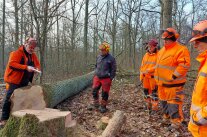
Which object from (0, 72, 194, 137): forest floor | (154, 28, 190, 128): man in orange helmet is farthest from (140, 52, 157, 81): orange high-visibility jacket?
(154, 28, 190, 128): man in orange helmet

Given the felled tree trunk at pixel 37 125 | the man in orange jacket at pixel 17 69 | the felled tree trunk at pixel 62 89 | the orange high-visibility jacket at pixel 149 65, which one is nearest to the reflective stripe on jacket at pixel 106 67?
the orange high-visibility jacket at pixel 149 65

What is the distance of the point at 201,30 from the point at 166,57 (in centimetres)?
314

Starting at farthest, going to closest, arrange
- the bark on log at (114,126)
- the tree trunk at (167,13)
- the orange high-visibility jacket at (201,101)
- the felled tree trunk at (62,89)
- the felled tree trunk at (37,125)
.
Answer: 1. the tree trunk at (167,13)
2. the felled tree trunk at (62,89)
3. the bark on log at (114,126)
4. the felled tree trunk at (37,125)
5. the orange high-visibility jacket at (201,101)

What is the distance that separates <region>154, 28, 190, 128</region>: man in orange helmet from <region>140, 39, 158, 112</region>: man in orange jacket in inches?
46.5

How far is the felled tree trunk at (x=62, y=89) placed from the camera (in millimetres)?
6695

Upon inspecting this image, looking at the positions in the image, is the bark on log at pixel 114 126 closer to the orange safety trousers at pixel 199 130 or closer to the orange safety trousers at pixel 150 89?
the orange safety trousers at pixel 150 89

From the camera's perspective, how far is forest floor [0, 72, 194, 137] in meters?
5.78

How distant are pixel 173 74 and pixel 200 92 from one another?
309cm

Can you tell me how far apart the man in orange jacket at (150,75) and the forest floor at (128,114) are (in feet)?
1.05

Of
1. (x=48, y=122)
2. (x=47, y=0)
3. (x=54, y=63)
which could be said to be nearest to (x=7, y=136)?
(x=48, y=122)

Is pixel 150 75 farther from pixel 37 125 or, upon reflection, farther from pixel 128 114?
pixel 37 125

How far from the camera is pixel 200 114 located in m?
2.77

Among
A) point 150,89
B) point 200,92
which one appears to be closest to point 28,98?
point 150,89

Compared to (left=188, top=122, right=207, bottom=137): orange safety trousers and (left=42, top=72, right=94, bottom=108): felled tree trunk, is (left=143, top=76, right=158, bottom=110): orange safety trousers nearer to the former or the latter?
(left=42, top=72, right=94, bottom=108): felled tree trunk
